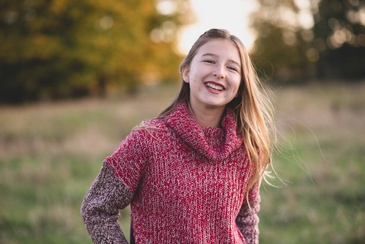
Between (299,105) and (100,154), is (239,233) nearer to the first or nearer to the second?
(100,154)

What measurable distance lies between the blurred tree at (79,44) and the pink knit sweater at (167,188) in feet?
35.5

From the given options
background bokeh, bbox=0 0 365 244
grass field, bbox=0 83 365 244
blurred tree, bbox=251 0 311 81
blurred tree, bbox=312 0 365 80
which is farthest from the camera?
blurred tree, bbox=251 0 311 81

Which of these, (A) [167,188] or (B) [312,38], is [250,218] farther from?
(B) [312,38]

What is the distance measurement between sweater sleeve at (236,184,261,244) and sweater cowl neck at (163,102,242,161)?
1.12 feet

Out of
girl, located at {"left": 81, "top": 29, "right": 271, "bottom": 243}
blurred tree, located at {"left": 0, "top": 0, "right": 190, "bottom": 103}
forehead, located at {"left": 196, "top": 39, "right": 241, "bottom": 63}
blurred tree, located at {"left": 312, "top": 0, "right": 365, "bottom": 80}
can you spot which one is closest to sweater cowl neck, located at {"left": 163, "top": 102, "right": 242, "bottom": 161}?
girl, located at {"left": 81, "top": 29, "right": 271, "bottom": 243}

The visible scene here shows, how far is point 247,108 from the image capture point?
6.77ft

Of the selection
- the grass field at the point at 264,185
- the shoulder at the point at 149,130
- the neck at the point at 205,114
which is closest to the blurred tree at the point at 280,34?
the grass field at the point at 264,185

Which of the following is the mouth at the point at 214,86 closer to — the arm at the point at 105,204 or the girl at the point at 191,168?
the girl at the point at 191,168

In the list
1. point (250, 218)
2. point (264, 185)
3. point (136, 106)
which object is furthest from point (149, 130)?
point (136, 106)

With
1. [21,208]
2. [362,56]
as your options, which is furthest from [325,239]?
[362,56]

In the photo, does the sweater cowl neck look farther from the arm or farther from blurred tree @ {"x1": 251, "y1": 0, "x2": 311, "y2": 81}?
blurred tree @ {"x1": 251, "y1": 0, "x2": 311, "y2": 81}

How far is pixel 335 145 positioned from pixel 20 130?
21.6 feet

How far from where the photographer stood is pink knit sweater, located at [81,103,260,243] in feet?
5.68

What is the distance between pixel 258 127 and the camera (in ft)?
6.73
